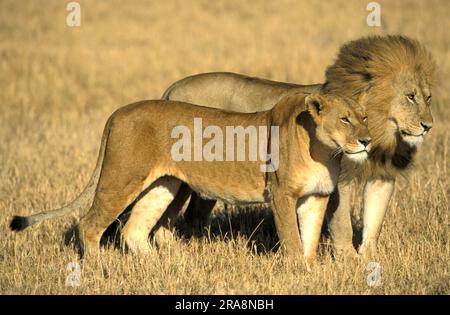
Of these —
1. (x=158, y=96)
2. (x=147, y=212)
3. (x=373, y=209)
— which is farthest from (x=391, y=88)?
(x=158, y=96)

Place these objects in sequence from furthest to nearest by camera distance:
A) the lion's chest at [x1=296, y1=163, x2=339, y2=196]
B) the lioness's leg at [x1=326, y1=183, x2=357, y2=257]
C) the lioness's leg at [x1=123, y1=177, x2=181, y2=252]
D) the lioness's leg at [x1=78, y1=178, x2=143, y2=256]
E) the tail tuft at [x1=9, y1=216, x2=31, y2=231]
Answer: the lioness's leg at [x1=123, y1=177, x2=181, y2=252]
the lioness's leg at [x1=326, y1=183, x2=357, y2=257]
the lioness's leg at [x1=78, y1=178, x2=143, y2=256]
the tail tuft at [x1=9, y1=216, x2=31, y2=231]
the lion's chest at [x1=296, y1=163, x2=339, y2=196]

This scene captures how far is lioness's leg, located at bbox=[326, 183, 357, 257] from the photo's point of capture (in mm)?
5672

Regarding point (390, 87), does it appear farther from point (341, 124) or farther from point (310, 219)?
point (310, 219)

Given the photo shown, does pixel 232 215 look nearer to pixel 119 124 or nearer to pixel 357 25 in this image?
pixel 119 124

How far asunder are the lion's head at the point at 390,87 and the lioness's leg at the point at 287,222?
787 millimetres

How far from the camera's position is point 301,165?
506cm

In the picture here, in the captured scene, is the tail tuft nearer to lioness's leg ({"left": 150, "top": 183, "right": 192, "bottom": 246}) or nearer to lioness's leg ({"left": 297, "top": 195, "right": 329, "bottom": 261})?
lioness's leg ({"left": 150, "top": 183, "right": 192, "bottom": 246})

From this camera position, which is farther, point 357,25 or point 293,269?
point 357,25

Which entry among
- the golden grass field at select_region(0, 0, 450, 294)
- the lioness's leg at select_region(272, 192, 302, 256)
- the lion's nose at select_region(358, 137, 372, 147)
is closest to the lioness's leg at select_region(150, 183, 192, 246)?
the golden grass field at select_region(0, 0, 450, 294)

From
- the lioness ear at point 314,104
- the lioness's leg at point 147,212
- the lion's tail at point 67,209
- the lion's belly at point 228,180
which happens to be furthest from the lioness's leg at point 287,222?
the lion's tail at point 67,209

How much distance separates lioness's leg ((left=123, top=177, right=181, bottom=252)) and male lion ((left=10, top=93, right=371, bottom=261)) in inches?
7.0
